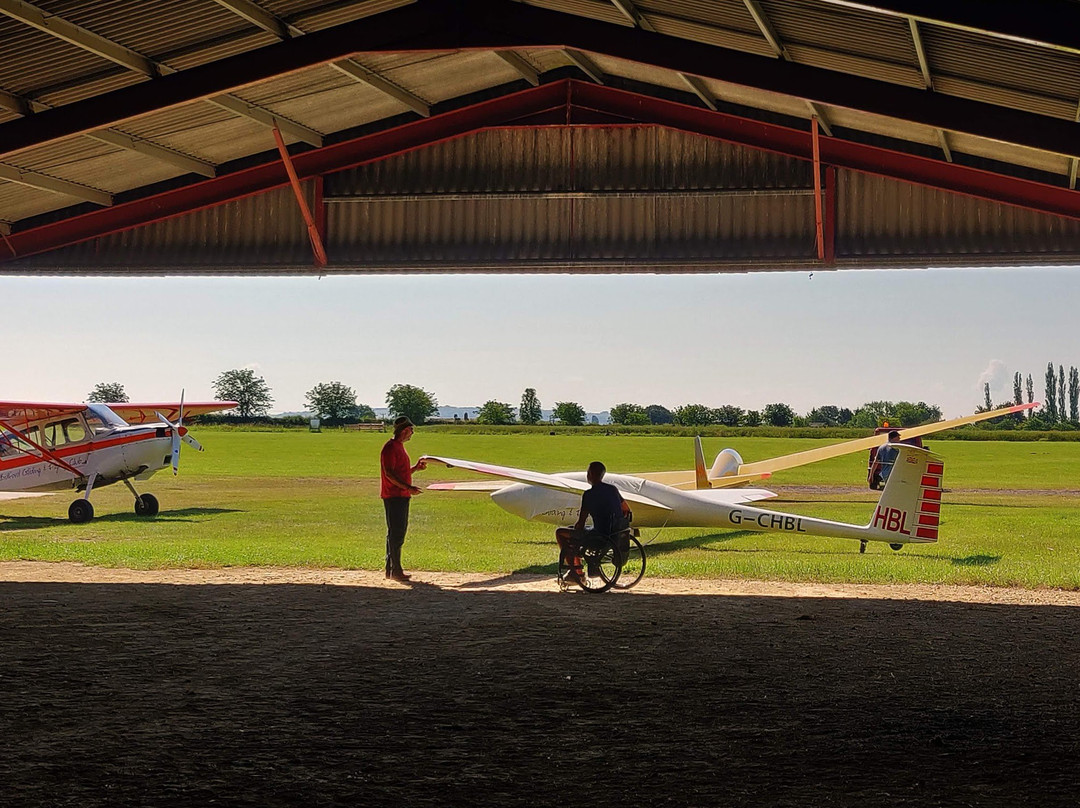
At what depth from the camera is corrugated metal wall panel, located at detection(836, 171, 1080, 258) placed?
14.1 m

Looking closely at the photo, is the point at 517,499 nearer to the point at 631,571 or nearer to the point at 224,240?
the point at 631,571

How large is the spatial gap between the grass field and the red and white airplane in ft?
3.03

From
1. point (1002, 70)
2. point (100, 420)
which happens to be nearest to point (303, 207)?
point (1002, 70)

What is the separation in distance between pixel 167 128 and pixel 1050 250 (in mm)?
11519

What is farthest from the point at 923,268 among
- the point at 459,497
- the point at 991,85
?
the point at 459,497

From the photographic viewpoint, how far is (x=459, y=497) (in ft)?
112

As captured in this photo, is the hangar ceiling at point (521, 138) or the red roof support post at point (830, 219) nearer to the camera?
the hangar ceiling at point (521, 138)

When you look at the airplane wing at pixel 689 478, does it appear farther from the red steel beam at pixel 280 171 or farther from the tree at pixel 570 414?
the tree at pixel 570 414

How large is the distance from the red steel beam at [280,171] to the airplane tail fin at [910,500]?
22.9 ft

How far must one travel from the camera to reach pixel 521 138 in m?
15.8

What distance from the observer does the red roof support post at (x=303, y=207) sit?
14.5 meters

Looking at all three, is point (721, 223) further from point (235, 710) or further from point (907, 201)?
point (235, 710)

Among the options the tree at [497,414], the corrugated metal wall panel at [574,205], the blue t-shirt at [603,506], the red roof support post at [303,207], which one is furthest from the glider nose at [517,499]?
the tree at [497,414]

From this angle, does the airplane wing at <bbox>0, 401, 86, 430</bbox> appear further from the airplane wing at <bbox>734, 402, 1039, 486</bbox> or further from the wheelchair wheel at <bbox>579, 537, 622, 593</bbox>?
the wheelchair wheel at <bbox>579, 537, 622, 593</bbox>
